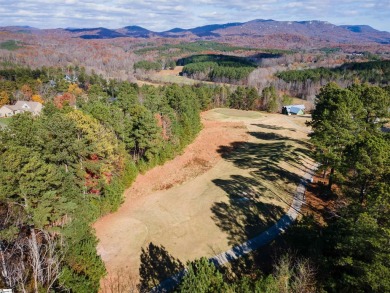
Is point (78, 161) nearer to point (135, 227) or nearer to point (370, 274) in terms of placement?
point (135, 227)

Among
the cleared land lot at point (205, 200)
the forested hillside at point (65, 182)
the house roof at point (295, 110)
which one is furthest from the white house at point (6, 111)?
the house roof at point (295, 110)

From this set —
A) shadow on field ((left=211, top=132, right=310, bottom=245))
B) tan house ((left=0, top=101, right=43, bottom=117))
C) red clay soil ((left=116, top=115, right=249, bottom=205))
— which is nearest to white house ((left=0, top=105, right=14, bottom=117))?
tan house ((left=0, top=101, right=43, bottom=117))

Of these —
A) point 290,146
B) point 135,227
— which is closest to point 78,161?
point 135,227

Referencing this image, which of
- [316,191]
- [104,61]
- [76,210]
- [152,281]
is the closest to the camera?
[152,281]

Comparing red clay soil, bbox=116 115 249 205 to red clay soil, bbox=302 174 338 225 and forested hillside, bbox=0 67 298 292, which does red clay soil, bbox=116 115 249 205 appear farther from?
red clay soil, bbox=302 174 338 225

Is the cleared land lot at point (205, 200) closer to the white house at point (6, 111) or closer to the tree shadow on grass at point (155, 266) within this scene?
the tree shadow on grass at point (155, 266)

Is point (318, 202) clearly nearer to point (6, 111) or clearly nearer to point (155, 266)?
point (155, 266)
